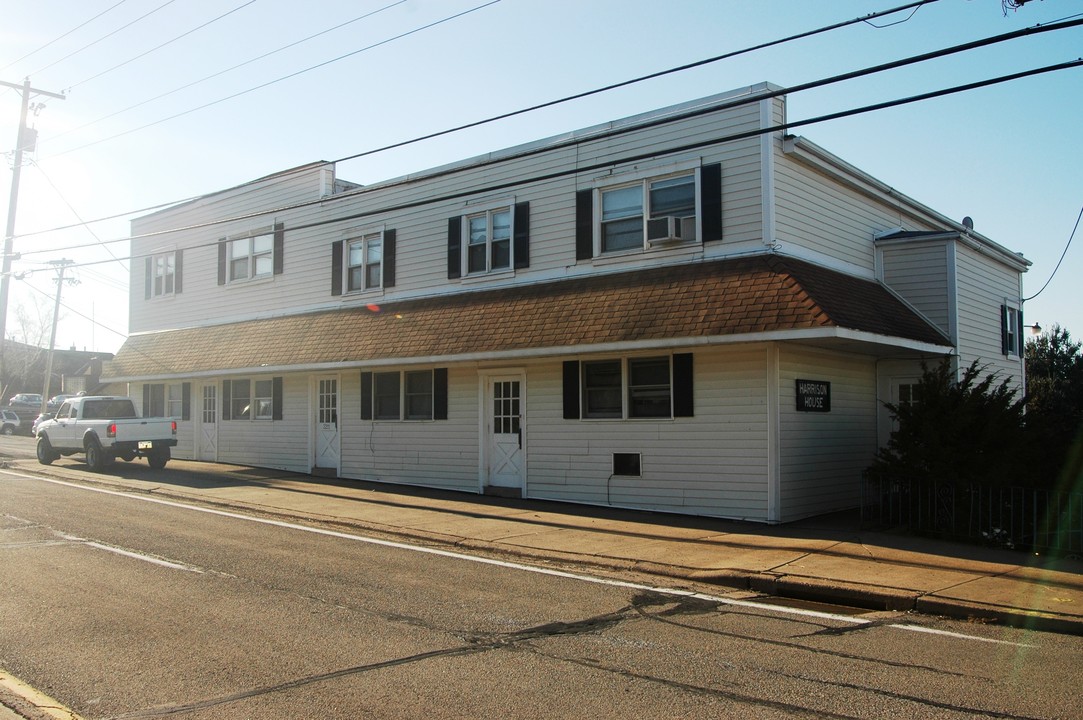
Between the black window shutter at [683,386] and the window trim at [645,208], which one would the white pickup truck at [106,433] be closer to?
the window trim at [645,208]

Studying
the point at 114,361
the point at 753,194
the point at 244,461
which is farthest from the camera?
the point at 114,361

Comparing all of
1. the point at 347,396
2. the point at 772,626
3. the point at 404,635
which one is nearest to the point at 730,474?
the point at 772,626

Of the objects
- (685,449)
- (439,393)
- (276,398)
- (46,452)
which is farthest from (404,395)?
(46,452)

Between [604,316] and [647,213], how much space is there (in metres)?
2.20

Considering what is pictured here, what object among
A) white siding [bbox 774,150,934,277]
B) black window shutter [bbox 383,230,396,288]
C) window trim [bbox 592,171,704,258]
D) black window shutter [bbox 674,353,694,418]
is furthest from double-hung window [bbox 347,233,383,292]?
white siding [bbox 774,150,934,277]

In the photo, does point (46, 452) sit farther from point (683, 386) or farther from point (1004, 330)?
point (1004, 330)

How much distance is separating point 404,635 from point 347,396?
13678 millimetres

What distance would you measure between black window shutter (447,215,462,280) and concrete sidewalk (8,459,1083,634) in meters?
4.64

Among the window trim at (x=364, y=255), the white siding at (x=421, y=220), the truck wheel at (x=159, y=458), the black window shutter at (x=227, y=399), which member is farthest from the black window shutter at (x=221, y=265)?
the window trim at (x=364, y=255)

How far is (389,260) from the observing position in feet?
66.2

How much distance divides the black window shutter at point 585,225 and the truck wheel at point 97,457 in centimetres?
1320

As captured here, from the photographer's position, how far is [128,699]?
5668 mm

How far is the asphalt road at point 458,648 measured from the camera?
558cm

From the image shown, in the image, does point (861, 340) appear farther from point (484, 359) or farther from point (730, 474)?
point (484, 359)
